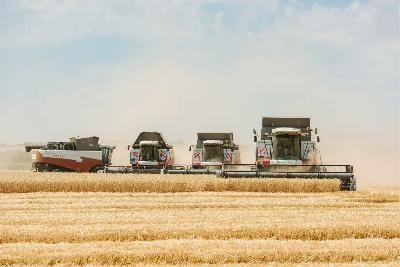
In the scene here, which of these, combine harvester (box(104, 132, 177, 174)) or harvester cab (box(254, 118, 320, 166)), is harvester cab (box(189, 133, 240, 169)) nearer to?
combine harvester (box(104, 132, 177, 174))

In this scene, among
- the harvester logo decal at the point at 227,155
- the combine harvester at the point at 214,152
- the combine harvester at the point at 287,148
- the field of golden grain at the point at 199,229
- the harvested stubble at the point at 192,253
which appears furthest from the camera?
the harvester logo decal at the point at 227,155

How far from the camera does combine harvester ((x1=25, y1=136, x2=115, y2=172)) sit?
3634 centimetres

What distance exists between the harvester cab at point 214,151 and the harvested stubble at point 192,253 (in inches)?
981

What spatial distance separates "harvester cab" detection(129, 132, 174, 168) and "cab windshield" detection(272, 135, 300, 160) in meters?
8.52

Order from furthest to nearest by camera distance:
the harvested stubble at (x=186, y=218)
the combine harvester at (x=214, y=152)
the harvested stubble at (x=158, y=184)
Answer: the combine harvester at (x=214, y=152)
the harvested stubble at (x=158, y=184)
the harvested stubble at (x=186, y=218)

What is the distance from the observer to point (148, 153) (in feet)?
113

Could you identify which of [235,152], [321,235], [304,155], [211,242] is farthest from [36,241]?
[235,152]

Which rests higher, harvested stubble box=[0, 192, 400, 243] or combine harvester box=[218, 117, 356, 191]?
combine harvester box=[218, 117, 356, 191]

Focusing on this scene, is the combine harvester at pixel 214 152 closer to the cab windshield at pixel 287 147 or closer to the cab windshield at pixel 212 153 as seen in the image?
the cab windshield at pixel 212 153

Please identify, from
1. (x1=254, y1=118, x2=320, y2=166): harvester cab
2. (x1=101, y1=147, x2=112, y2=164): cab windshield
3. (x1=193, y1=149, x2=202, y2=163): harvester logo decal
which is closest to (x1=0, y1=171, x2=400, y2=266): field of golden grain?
(x1=254, y1=118, x2=320, y2=166): harvester cab

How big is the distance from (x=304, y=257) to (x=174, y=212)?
5.73 metres

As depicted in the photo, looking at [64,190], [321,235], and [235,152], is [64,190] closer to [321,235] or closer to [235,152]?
[321,235]

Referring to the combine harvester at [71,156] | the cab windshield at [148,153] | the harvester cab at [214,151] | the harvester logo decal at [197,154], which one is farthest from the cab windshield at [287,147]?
the combine harvester at [71,156]

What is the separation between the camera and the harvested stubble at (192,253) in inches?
338
